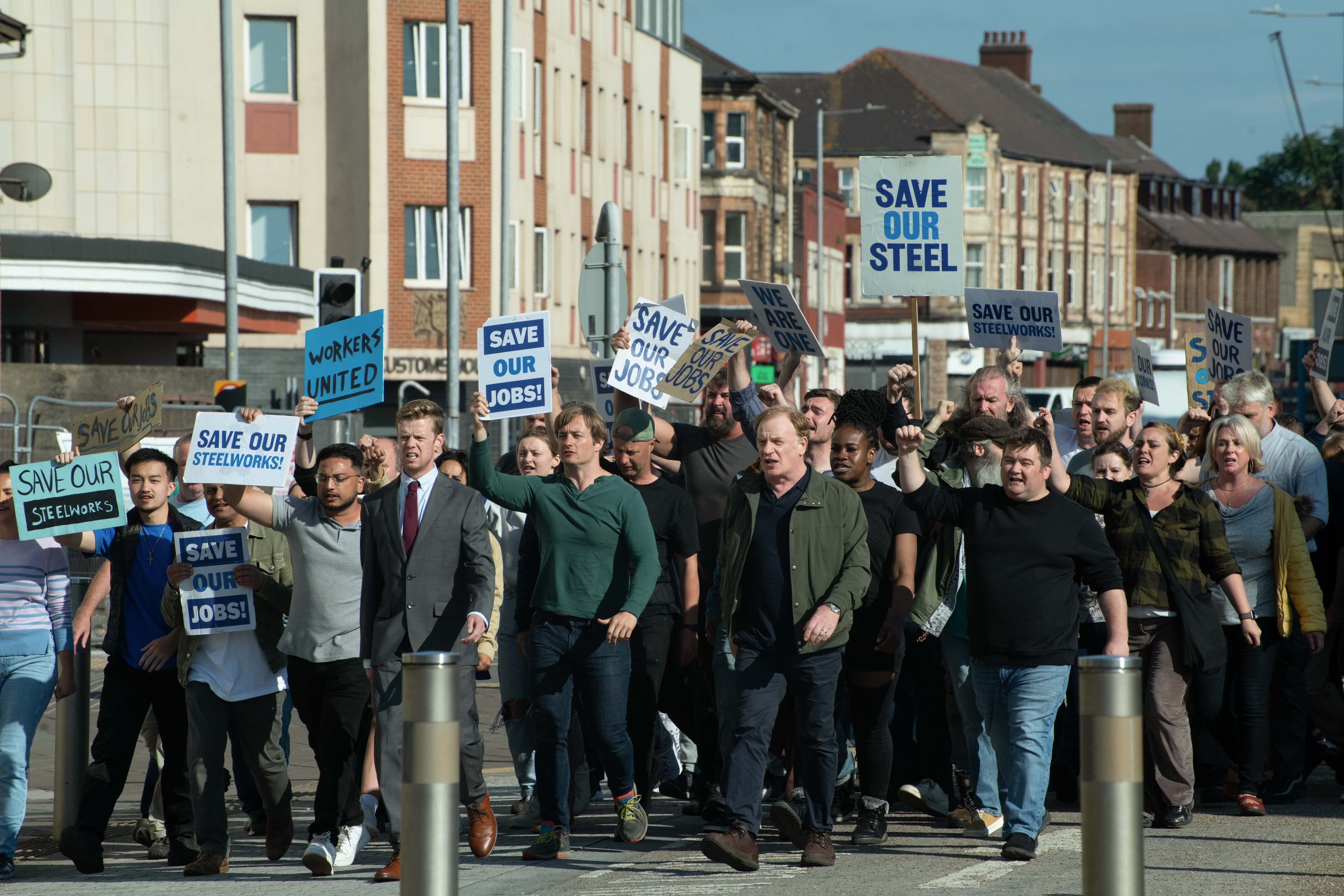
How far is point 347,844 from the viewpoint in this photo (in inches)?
325

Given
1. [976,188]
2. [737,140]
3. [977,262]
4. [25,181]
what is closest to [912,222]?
[25,181]

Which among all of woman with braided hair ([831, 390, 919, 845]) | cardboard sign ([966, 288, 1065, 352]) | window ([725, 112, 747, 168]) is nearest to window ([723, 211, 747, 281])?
window ([725, 112, 747, 168])

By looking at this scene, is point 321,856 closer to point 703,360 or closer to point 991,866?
point 991,866

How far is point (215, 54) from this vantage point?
3662 centimetres

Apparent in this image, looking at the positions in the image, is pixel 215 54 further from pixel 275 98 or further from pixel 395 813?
pixel 395 813

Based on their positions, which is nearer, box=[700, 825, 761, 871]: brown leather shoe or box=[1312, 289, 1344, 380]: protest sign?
box=[700, 825, 761, 871]: brown leather shoe

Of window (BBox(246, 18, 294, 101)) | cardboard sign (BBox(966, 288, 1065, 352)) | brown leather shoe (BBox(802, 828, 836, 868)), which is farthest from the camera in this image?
window (BBox(246, 18, 294, 101))

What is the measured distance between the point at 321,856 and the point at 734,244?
5468 cm

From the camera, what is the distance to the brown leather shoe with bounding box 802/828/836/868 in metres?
8.07

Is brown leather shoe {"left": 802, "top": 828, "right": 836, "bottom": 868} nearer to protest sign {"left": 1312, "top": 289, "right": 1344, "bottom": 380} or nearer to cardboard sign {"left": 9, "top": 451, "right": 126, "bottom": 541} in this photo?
cardboard sign {"left": 9, "top": 451, "right": 126, "bottom": 541}

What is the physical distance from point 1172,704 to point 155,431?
1211 cm

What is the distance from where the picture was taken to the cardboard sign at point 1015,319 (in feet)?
39.5

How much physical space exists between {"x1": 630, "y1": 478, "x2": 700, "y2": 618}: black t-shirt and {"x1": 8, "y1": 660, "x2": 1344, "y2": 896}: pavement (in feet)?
3.73

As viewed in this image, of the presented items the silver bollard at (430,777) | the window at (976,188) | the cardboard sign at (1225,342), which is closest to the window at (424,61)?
the cardboard sign at (1225,342)
